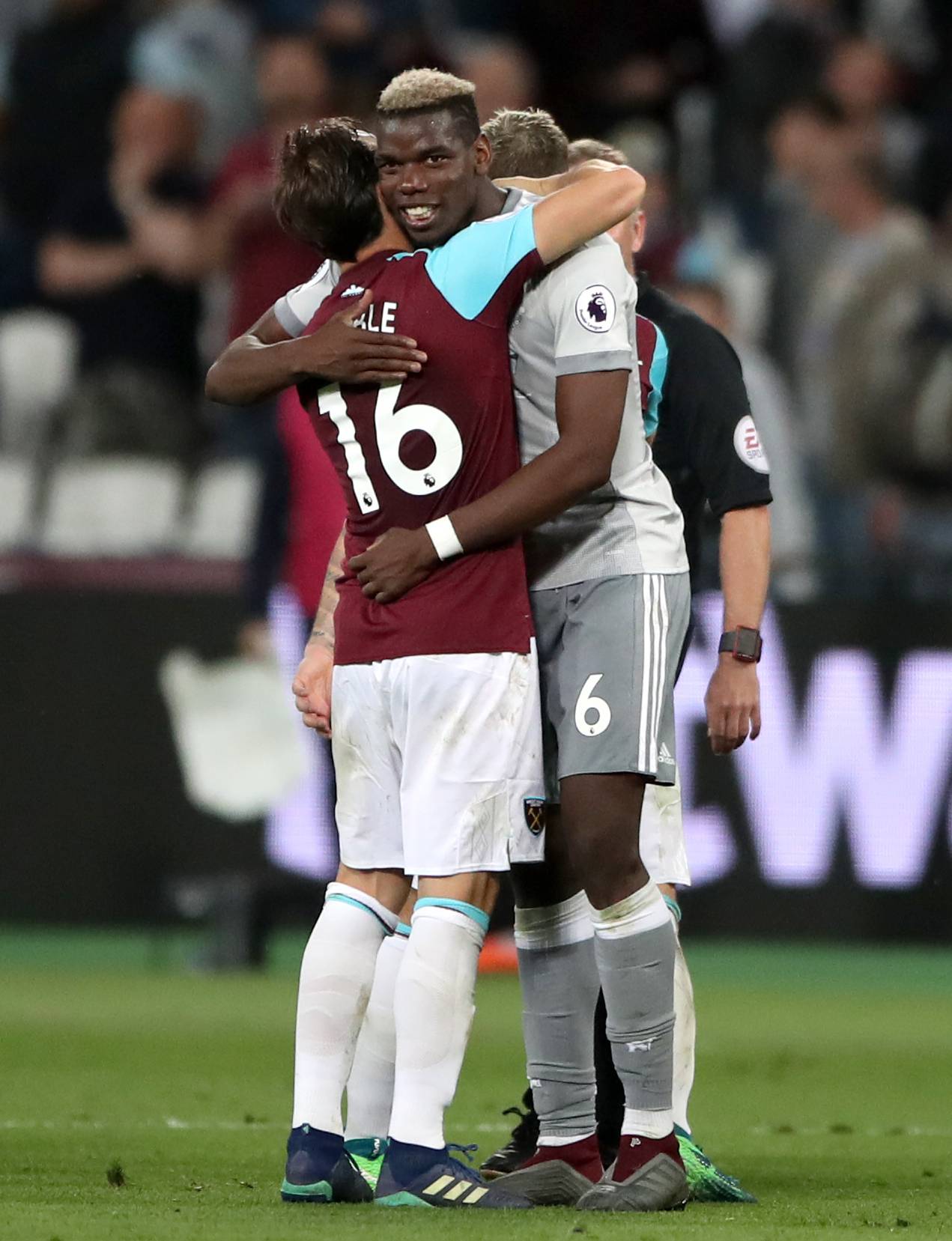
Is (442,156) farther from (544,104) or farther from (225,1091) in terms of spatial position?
(544,104)

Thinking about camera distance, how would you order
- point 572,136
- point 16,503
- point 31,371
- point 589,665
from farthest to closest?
1. point 572,136
2. point 31,371
3. point 16,503
4. point 589,665

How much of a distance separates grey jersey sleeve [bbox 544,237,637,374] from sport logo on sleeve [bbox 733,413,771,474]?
577 millimetres

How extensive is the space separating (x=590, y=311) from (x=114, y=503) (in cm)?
676

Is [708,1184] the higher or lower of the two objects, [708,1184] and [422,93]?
the lower

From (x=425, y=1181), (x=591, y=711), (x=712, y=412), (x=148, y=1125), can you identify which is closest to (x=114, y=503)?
(x=148, y=1125)

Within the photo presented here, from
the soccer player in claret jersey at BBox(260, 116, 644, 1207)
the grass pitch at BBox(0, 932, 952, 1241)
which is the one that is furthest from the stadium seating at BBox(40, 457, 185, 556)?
the soccer player in claret jersey at BBox(260, 116, 644, 1207)

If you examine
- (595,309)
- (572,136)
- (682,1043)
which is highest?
(572,136)

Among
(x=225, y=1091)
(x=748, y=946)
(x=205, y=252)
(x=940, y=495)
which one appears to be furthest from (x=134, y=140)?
(x=225, y=1091)

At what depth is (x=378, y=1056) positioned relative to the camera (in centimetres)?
428

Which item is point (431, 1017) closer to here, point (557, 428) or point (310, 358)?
point (557, 428)

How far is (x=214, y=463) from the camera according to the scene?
10.8m

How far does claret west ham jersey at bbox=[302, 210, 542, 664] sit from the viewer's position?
3.96 metres

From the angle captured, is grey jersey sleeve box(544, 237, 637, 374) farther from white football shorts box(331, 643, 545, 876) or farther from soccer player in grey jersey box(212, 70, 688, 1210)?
white football shorts box(331, 643, 545, 876)

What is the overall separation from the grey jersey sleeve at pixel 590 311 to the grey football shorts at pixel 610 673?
1.34 feet
